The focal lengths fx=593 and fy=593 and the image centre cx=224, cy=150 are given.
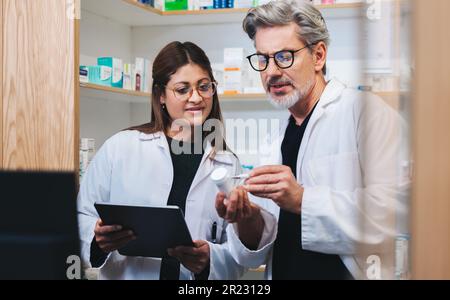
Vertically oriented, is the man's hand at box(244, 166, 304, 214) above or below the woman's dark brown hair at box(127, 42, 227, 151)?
below

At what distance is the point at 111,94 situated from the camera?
2.38 metres

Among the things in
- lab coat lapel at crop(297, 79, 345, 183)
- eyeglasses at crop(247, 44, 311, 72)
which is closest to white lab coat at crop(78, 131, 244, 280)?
lab coat lapel at crop(297, 79, 345, 183)

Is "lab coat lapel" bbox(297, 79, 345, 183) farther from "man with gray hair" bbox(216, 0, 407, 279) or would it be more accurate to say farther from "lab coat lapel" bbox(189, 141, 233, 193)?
"lab coat lapel" bbox(189, 141, 233, 193)

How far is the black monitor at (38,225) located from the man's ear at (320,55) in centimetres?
107

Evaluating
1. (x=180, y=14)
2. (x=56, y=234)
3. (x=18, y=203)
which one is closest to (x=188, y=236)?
(x=56, y=234)

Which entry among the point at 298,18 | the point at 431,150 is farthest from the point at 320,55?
the point at 431,150

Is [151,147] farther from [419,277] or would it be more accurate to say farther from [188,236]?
[419,277]

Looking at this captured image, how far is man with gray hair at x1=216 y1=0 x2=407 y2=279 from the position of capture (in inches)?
86.0

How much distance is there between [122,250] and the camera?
2.38m

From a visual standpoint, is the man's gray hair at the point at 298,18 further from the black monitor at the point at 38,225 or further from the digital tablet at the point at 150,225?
the black monitor at the point at 38,225

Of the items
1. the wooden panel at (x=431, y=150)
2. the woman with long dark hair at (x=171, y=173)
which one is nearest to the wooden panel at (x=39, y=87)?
the woman with long dark hair at (x=171, y=173)

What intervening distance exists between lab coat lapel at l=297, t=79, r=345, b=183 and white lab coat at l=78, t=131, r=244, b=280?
0.82 ft

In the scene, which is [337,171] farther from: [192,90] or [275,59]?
[192,90]

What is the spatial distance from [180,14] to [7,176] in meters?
0.98
